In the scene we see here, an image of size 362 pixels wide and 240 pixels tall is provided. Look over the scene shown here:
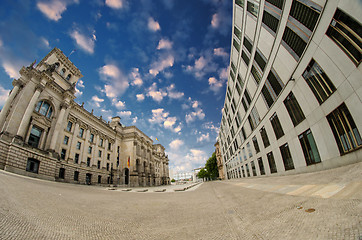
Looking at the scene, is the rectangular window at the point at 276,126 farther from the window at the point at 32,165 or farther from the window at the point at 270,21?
the window at the point at 32,165

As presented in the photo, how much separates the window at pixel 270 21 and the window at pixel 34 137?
3376 cm

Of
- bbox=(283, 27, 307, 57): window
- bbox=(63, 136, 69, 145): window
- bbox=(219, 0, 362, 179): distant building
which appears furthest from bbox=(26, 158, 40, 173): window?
bbox=(283, 27, 307, 57): window

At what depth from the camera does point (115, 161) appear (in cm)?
3984

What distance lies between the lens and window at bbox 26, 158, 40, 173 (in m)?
19.2

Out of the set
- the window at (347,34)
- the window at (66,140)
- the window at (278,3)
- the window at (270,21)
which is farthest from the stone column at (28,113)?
the window at (347,34)

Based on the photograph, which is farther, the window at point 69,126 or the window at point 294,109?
the window at point 69,126

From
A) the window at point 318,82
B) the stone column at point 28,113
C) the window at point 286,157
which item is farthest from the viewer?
the stone column at point 28,113

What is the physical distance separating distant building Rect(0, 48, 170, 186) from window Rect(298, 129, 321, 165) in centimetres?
3039

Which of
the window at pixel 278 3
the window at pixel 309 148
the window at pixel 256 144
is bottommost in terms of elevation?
the window at pixel 309 148

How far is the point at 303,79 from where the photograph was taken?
856 cm

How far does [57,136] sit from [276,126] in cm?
3322

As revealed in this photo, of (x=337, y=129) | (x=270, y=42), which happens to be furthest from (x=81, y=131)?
(x=337, y=129)

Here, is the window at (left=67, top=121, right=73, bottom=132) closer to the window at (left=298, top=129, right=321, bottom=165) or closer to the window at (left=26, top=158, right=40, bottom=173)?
the window at (left=26, top=158, right=40, bottom=173)

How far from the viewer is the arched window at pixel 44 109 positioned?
23.1m
